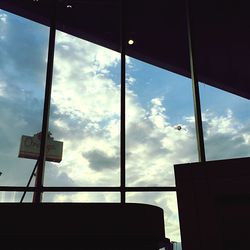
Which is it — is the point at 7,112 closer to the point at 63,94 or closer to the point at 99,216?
the point at 63,94

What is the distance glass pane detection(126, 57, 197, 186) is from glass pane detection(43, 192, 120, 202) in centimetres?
36

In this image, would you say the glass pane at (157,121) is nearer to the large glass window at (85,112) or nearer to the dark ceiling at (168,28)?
the large glass window at (85,112)

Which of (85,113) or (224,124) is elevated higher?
(85,113)

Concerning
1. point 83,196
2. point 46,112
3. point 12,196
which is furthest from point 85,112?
point 12,196

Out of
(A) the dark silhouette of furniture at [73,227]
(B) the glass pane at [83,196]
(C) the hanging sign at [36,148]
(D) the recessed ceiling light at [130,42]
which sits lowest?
(A) the dark silhouette of furniture at [73,227]

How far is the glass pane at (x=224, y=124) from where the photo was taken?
337 centimetres

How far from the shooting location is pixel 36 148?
3.19m

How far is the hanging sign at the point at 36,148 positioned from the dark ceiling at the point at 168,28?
5.23 feet

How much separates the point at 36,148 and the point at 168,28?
99.9 inches

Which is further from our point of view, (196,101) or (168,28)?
(168,28)

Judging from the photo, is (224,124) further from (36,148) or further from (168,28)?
(36,148)

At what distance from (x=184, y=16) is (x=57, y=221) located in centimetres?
375

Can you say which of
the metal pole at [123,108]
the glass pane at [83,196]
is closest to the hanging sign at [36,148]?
the glass pane at [83,196]

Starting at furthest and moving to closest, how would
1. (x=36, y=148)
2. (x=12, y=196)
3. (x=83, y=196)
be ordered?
(x=36, y=148)
(x=83, y=196)
(x=12, y=196)
